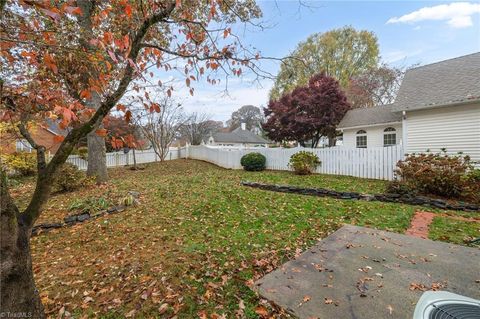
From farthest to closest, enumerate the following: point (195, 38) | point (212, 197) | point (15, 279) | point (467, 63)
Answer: point (467, 63), point (212, 197), point (195, 38), point (15, 279)

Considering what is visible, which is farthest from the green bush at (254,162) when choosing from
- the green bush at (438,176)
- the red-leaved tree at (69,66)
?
the red-leaved tree at (69,66)

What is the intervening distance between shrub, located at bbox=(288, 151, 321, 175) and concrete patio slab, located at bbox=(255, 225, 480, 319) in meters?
6.50

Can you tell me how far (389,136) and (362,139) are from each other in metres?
1.60

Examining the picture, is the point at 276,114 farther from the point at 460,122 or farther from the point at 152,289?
the point at 152,289

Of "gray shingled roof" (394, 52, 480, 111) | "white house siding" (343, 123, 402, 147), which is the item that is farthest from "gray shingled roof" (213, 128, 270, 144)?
"gray shingled roof" (394, 52, 480, 111)

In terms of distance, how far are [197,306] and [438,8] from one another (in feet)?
32.4

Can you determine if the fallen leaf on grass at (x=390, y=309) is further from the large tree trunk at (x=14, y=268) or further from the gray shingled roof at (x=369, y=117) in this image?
the gray shingled roof at (x=369, y=117)

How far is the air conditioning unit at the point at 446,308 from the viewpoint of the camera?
146 cm

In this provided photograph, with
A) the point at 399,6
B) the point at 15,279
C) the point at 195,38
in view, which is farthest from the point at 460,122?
the point at 15,279

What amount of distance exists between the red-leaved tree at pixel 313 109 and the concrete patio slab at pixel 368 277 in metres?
13.5

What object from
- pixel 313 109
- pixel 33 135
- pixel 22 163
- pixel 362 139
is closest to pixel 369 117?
pixel 362 139

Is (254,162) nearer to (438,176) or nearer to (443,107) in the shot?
(438,176)

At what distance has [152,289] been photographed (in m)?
2.41

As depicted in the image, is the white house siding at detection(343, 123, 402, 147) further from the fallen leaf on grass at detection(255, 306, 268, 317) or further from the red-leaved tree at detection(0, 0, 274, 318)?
the fallen leaf on grass at detection(255, 306, 268, 317)
